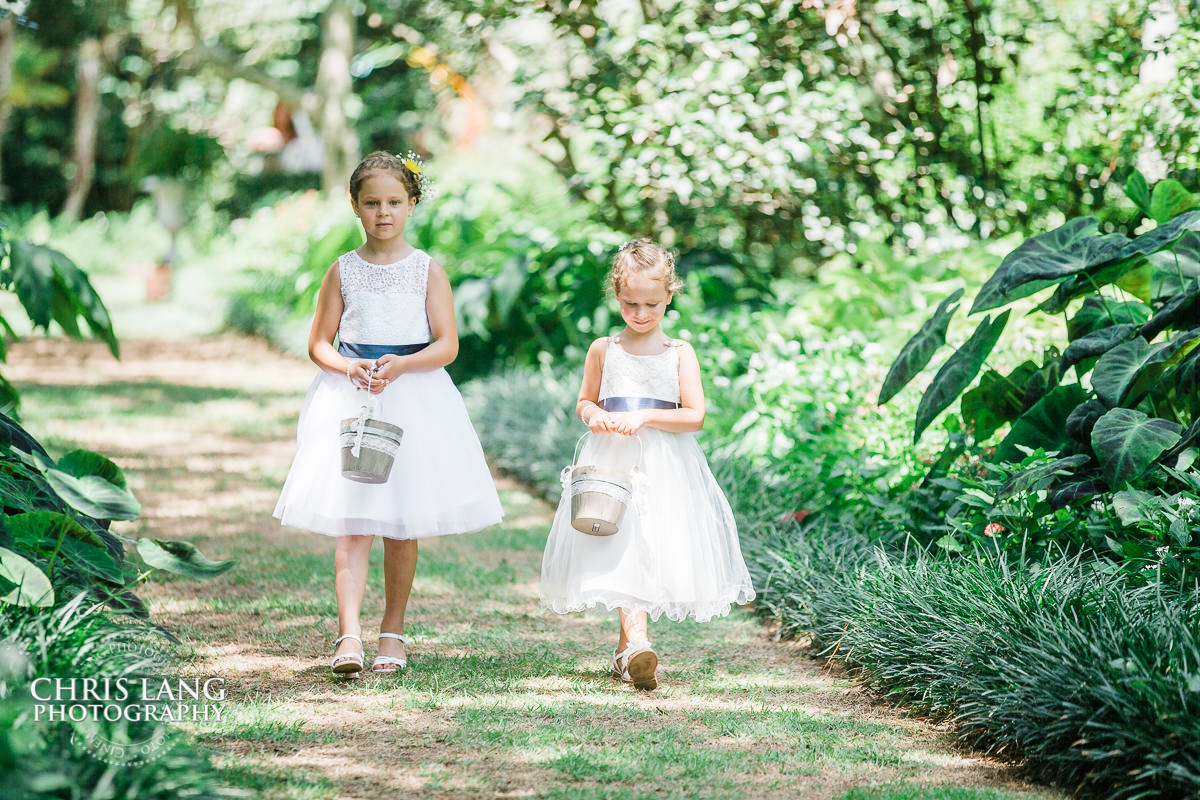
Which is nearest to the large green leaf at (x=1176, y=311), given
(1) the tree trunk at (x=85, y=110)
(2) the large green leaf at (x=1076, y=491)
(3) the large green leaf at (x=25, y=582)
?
(2) the large green leaf at (x=1076, y=491)

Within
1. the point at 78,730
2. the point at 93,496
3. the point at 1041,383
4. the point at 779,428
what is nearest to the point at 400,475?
the point at 93,496

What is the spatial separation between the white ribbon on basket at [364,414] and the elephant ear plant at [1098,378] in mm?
1779

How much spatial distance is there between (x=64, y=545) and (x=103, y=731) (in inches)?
34.3

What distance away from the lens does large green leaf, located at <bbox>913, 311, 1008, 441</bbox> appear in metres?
3.97

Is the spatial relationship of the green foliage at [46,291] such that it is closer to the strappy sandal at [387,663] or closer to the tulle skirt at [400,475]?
the tulle skirt at [400,475]

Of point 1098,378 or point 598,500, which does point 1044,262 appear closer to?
point 1098,378

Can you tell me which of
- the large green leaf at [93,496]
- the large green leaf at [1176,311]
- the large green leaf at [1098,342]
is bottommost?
the large green leaf at [93,496]

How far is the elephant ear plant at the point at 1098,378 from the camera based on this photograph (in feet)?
11.3

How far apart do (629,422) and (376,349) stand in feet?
2.80

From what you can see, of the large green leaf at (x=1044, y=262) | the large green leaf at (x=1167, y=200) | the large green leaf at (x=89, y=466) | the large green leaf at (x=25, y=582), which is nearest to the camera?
the large green leaf at (x=25, y=582)

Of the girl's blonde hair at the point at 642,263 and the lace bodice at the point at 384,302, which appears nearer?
the girl's blonde hair at the point at 642,263

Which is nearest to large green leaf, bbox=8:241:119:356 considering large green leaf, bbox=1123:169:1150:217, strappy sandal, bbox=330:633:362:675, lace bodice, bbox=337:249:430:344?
lace bodice, bbox=337:249:430:344

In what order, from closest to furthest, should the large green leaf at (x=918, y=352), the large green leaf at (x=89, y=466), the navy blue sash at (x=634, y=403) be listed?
the large green leaf at (x=89, y=466) < the navy blue sash at (x=634, y=403) < the large green leaf at (x=918, y=352)

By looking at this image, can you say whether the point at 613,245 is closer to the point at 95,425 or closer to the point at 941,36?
the point at 941,36
